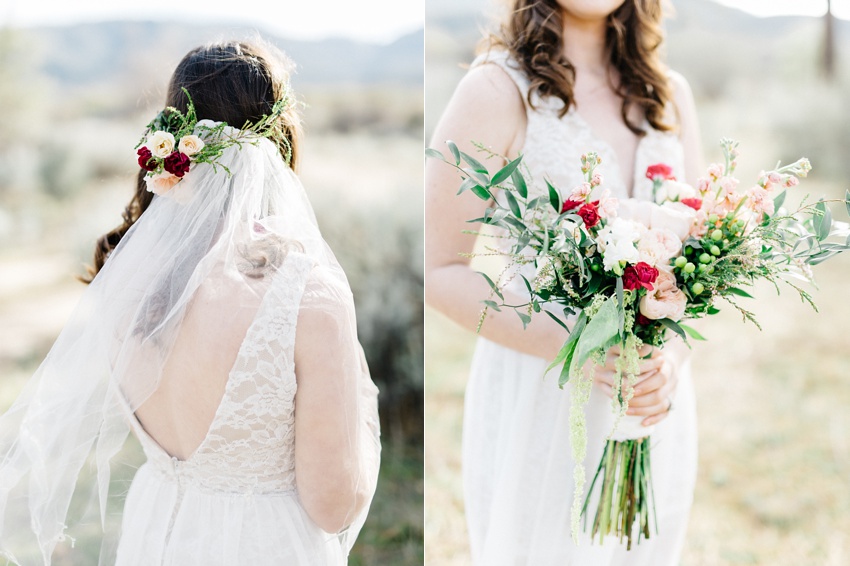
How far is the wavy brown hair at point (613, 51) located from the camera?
7.09 ft

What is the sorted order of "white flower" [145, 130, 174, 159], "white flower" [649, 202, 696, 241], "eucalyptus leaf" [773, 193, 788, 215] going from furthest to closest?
"eucalyptus leaf" [773, 193, 788, 215], "white flower" [649, 202, 696, 241], "white flower" [145, 130, 174, 159]

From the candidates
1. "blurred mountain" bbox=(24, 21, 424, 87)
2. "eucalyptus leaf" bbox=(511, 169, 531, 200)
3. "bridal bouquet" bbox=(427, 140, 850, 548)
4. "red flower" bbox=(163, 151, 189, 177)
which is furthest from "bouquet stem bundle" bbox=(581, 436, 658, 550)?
"blurred mountain" bbox=(24, 21, 424, 87)

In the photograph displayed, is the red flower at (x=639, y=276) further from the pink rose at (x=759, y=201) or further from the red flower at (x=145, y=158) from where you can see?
the red flower at (x=145, y=158)

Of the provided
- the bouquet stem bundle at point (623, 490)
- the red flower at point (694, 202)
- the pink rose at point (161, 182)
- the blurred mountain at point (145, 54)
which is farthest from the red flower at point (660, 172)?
the blurred mountain at point (145, 54)

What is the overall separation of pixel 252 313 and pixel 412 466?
3.90m

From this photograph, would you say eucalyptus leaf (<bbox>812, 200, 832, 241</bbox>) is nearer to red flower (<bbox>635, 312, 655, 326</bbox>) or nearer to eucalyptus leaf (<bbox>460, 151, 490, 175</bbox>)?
red flower (<bbox>635, 312, 655, 326</bbox>)

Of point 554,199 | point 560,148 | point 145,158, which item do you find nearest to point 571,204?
point 554,199

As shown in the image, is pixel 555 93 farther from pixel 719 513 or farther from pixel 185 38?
pixel 185 38

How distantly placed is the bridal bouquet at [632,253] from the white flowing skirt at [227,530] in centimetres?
61

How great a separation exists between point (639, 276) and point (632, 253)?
0.05m

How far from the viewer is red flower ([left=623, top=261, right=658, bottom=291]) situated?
158 cm

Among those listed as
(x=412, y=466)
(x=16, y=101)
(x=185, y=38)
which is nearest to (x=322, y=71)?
(x=185, y=38)

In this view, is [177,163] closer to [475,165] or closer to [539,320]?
[475,165]

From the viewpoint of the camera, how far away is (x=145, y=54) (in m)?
7.09
